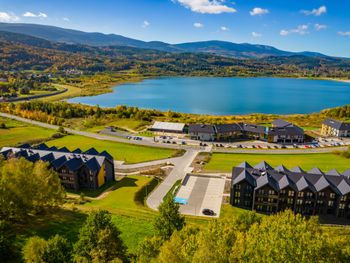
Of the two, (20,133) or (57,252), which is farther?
(20,133)

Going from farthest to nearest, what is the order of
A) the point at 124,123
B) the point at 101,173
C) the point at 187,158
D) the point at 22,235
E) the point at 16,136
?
the point at 124,123 < the point at 16,136 < the point at 187,158 < the point at 101,173 < the point at 22,235

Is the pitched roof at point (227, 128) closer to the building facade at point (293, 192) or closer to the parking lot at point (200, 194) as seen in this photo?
the parking lot at point (200, 194)

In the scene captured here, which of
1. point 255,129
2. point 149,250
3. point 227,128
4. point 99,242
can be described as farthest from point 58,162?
point 255,129

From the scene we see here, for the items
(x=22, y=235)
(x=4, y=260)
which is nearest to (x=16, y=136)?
(x=22, y=235)

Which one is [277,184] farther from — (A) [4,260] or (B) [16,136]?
(B) [16,136]

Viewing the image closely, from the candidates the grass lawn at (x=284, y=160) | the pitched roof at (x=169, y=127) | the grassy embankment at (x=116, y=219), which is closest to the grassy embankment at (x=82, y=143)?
the grass lawn at (x=284, y=160)

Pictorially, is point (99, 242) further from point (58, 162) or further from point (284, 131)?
point (284, 131)
